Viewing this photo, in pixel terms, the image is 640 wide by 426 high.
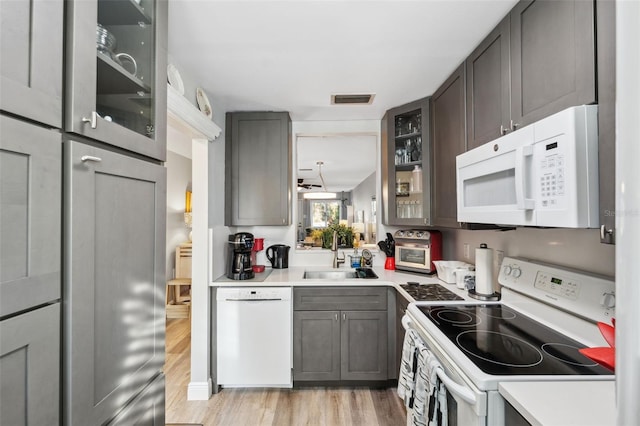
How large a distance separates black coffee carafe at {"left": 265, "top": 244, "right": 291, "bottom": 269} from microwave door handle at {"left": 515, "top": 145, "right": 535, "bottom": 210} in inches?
86.1

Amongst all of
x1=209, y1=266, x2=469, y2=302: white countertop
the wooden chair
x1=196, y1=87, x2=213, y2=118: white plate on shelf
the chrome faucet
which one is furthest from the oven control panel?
the wooden chair

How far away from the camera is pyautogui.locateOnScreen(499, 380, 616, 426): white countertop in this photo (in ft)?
2.56

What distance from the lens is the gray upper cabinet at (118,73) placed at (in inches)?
30.4

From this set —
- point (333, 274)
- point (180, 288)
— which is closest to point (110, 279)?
point (333, 274)

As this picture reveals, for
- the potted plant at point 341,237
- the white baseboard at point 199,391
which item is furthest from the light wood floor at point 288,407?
the potted plant at point 341,237

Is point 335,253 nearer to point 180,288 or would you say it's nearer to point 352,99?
point 352,99

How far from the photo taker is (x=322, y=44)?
1694 mm

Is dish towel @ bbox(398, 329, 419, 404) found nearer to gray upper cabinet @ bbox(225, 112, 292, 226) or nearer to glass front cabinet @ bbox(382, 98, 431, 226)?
glass front cabinet @ bbox(382, 98, 431, 226)

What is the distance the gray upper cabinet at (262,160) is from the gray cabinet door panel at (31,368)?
2.05 m

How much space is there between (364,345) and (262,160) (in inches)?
70.0

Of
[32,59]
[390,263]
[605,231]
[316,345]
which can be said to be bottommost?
[316,345]

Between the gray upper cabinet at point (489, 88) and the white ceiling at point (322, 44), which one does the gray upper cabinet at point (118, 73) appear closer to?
the white ceiling at point (322, 44)

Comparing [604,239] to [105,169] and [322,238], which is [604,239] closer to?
[105,169]

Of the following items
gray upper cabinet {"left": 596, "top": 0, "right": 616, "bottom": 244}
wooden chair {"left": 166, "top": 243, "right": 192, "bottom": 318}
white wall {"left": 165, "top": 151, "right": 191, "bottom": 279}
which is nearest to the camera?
gray upper cabinet {"left": 596, "top": 0, "right": 616, "bottom": 244}
